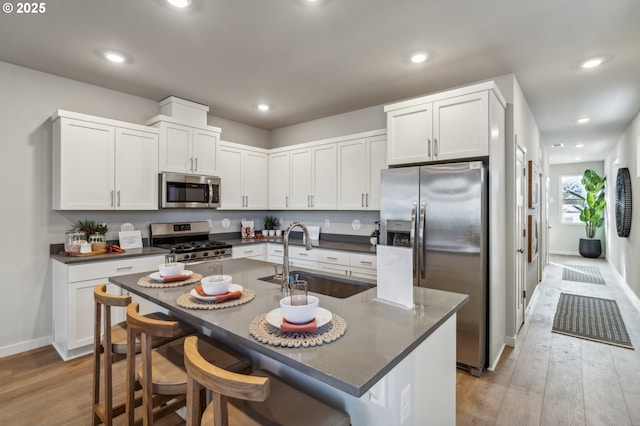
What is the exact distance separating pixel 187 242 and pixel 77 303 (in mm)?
1424

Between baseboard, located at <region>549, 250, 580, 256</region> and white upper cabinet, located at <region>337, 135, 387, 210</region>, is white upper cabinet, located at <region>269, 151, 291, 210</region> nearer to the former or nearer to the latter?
white upper cabinet, located at <region>337, 135, 387, 210</region>

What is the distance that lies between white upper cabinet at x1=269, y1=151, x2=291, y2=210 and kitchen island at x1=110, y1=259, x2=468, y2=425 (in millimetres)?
3074

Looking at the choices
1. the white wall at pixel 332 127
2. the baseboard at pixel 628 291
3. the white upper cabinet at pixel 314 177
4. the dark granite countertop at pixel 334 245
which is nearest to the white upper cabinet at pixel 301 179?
the white upper cabinet at pixel 314 177

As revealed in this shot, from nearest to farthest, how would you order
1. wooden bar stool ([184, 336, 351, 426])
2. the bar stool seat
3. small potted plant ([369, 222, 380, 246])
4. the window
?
wooden bar stool ([184, 336, 351, 426]) → the bar stool seat → small potted plant ([369, 222, 380, 246]) → the window

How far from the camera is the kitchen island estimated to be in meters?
0.97

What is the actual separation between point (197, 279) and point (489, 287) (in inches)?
94.1

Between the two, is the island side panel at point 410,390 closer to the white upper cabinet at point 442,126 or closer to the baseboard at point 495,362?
the baseboard at point 495,362

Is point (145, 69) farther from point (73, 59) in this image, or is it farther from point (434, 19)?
point (434, 19)

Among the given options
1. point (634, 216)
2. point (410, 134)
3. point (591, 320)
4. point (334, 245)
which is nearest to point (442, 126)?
point (410, 134)

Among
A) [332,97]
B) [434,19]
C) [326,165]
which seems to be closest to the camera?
[434,19]

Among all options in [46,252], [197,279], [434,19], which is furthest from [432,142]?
[46,252]

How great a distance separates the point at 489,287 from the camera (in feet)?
9.11

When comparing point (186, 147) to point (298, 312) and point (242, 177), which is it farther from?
point (298, 312)

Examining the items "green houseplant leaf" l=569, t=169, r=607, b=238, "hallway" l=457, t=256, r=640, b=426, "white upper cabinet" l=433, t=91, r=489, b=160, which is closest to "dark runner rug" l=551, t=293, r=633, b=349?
"hallway" l=457, t=256, r=640, b=426
